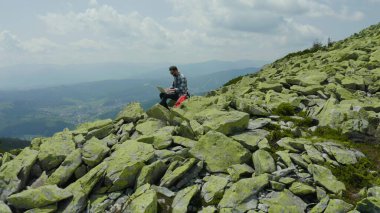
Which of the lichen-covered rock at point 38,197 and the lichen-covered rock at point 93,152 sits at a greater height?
the lichen-covered rock at point 93,152

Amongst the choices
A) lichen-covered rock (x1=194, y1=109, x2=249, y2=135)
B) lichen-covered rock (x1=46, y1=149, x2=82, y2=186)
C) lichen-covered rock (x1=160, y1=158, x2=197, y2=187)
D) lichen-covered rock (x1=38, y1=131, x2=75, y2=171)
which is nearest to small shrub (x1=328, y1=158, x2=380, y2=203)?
lichen-covered rock (x1=194, y1=109, x2=249, y2=135)

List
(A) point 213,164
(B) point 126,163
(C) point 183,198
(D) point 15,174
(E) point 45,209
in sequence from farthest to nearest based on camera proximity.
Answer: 1. (D) point 15,174
2. (B) point 126,163
3. (A) point 213,164
4. (E) point 45,209
5. (C) point 183,198

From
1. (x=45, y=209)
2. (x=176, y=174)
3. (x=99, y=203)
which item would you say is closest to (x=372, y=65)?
(x=176, y=174)

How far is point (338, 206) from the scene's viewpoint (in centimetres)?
1107

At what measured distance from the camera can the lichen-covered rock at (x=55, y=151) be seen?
17.3 metres

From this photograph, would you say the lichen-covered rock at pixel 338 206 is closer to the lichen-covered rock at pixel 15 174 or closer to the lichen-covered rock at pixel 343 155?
the lichen-covered rock at pixel 343 155

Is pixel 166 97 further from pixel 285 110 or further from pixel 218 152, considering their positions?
pixel 218 152

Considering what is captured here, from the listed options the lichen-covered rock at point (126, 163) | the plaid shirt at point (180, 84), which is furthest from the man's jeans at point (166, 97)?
the lichen-covered rock at point (126, 163)

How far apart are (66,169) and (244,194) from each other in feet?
28.8

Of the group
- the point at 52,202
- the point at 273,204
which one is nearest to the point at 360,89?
the point at 273,204

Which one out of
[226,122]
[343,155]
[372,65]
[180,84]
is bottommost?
[343,155]

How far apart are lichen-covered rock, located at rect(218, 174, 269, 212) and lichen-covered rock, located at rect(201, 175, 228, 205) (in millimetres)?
332

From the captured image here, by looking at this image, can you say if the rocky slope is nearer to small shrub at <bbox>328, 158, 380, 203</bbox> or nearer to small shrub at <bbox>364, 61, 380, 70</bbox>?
small shrub at <bbox>328, 158, 380, 203</bbox>

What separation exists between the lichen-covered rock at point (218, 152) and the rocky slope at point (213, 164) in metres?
0.05
